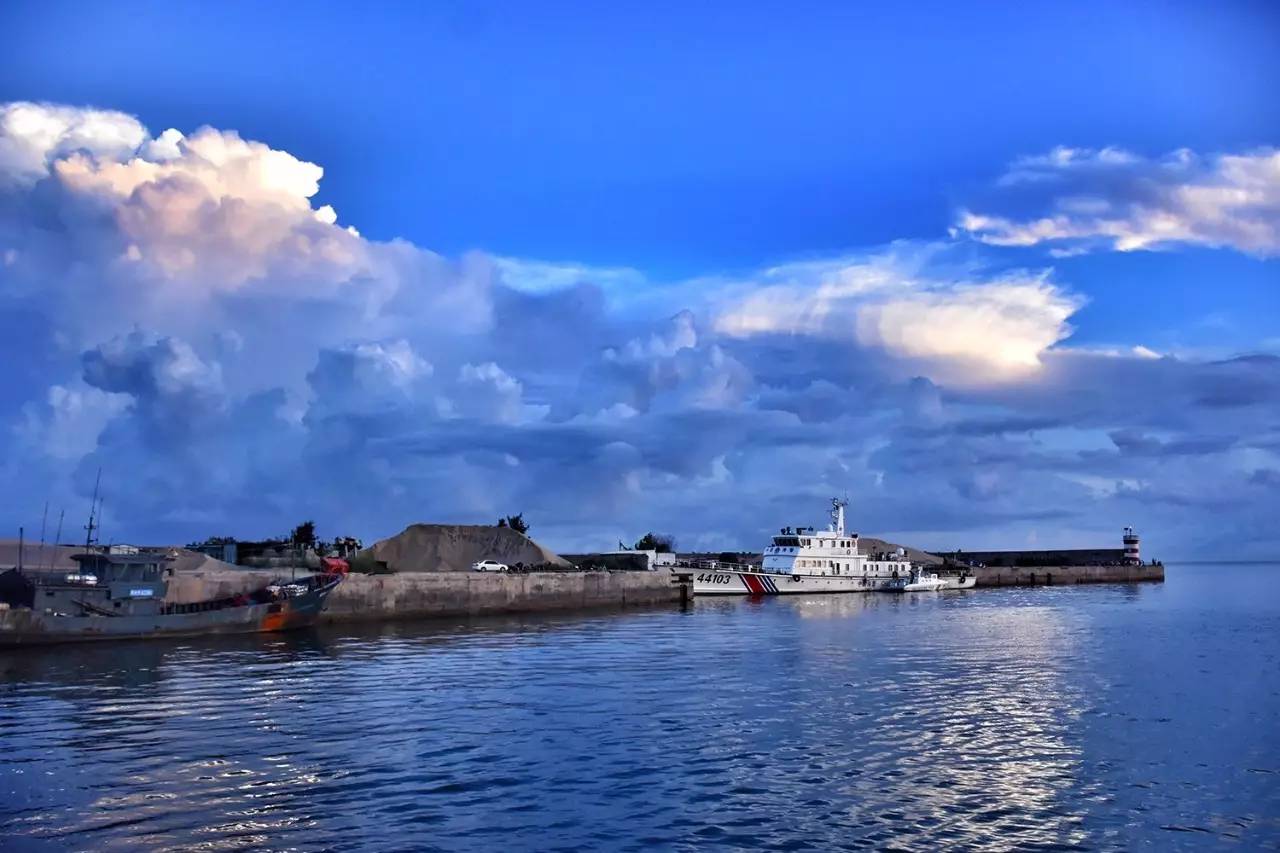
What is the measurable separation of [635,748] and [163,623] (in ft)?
111

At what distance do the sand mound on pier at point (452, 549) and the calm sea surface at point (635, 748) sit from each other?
35359 millimetres

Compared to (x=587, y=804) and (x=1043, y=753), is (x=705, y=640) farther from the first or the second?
(x=587, y=804)

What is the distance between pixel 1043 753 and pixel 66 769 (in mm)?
20570

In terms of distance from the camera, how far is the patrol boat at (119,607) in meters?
44.7

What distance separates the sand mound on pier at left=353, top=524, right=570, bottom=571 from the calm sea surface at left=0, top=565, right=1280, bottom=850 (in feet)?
116

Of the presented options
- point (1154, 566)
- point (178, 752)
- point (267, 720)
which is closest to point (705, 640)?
point (267, 720)

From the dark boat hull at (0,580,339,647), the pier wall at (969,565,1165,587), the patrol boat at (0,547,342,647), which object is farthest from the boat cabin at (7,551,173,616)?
the pier wall at (969,565,1165,587)

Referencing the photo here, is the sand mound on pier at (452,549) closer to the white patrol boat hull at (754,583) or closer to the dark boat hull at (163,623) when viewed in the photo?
the white patrol boat hull at (754,583)

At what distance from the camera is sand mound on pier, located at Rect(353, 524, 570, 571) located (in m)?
80.8

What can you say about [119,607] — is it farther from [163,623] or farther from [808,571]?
[808,571]

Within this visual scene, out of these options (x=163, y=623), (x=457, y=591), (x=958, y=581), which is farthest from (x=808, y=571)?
(x=163, y=623)

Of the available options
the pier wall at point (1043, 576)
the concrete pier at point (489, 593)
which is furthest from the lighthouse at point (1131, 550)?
the concrete pier at point (489, 593)

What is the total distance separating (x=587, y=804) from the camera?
18.1 metres

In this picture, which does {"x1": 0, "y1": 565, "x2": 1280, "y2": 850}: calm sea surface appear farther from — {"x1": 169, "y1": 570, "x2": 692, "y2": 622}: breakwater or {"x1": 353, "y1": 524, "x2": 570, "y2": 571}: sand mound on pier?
{"x1": 353, "y1": 524, "x2": 570, "y2": 571}: sand mound on pier
